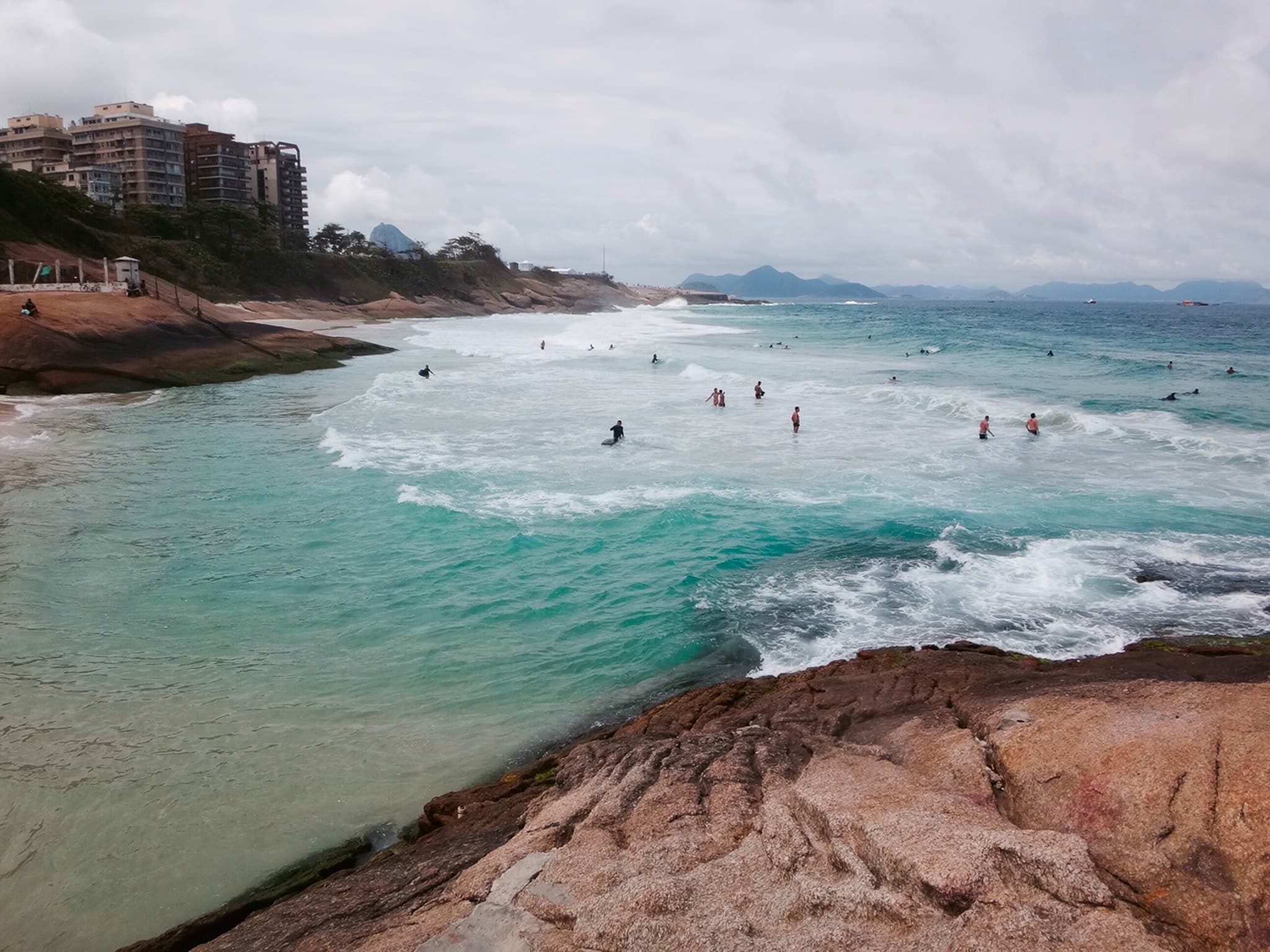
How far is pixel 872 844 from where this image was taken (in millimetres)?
5434

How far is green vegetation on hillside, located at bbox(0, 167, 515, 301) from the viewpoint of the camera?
193ft

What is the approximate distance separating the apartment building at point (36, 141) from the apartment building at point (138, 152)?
2.36 meters

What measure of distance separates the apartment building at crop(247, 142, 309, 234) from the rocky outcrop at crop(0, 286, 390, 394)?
66.0m

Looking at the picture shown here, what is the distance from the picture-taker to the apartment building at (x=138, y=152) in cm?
8712

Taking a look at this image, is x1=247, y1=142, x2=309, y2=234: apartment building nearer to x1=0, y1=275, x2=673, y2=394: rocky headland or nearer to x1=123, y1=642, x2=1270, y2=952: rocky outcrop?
x1=0, y1=275, x2=673, y2=394: rocky headland

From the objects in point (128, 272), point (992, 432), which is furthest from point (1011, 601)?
point (128, 272)

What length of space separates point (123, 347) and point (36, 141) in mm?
78681

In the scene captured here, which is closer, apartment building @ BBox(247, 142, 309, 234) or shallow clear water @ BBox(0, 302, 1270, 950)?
shallow clear water @ BBox(0, 302, 1270, 950)

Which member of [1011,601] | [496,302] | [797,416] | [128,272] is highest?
[496,302]

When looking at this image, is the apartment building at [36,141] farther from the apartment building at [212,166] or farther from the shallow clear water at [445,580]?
the shallow clear water at [445,580]

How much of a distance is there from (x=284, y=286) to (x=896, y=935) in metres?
88.9

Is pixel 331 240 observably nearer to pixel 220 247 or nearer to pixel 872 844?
pixel 220 247

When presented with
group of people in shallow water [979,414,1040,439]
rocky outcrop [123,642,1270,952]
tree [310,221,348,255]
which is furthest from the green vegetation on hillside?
rocky outcrop [123,642,1270,952]

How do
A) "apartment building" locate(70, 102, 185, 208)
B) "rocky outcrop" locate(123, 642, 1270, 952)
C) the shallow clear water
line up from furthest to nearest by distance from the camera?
1. "apartment building" locate(70, 102, 185, 208)
2. the shallow clear water
3. "rocky outcrop" locate(123, 642, 1270, 952)
